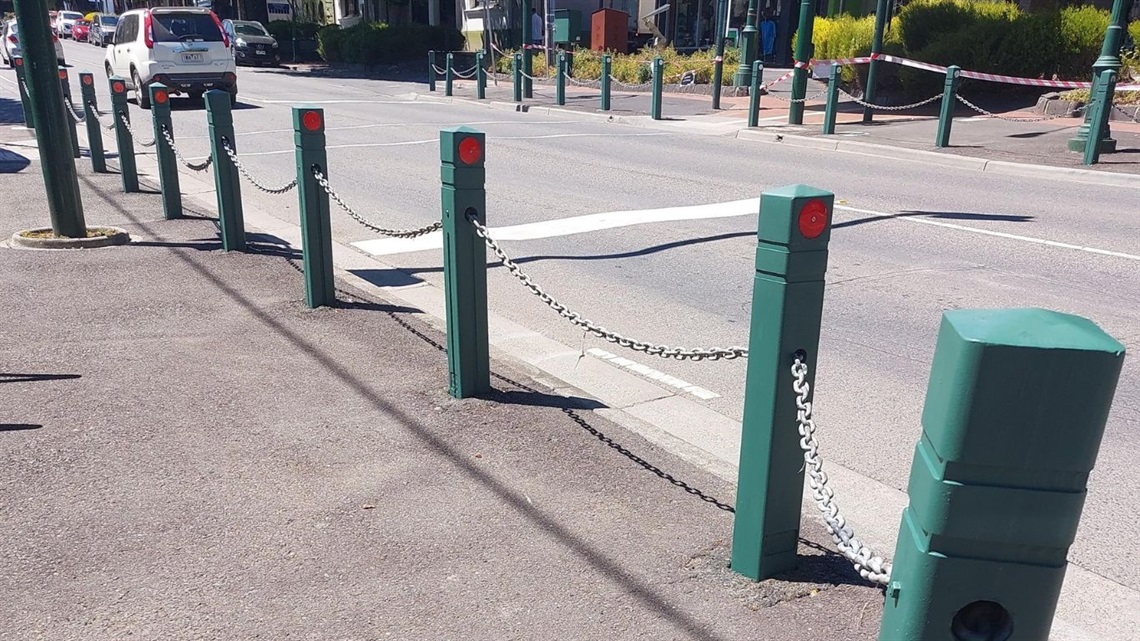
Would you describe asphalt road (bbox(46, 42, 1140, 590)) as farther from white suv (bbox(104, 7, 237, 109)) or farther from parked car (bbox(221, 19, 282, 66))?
parked car (bbox(221, 19, 282, 66))

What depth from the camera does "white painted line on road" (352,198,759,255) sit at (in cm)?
868

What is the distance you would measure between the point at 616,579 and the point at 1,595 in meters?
2.01

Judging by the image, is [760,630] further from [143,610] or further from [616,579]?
[143,610]

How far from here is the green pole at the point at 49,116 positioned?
7.45 metres

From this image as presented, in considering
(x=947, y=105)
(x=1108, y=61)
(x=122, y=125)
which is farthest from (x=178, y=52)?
(x=1108, y=61)

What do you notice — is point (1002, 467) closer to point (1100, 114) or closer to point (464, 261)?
point (464, 261)

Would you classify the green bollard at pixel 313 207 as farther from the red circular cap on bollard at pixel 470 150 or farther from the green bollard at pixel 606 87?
the green bollard at pixel 606 87

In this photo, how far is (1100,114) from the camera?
13156mm

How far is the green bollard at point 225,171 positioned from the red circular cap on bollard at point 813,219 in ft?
18.6

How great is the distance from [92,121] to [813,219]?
456 inches

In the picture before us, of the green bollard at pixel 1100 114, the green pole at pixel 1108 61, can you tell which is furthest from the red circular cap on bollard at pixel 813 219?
the green pole at pixel 1108 61

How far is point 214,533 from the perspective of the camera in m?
3.55

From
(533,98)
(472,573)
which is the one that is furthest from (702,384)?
(533,98)

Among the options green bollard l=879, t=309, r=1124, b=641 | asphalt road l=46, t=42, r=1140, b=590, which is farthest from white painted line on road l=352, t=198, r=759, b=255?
green bollard l=879, t=309, r=1124, b=641
